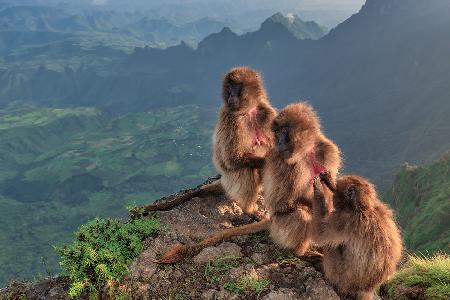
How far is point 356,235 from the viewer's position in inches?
296

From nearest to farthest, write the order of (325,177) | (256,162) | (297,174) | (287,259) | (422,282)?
(325,177) → (297,174) → (287,259) → (422,282) → (256,162)

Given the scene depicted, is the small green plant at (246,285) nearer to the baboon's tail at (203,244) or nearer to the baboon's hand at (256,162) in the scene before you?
the baboon's tail at (203,244)

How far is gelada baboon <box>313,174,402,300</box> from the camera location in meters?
7.46

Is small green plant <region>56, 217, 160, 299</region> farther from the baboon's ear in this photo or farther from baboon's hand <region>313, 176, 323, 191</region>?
the baboon's ear

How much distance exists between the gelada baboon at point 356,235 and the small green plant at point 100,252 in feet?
10.9

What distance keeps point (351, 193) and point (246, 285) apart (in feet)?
7.60

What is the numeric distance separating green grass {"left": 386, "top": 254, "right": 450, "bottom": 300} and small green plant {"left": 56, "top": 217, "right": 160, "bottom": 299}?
16.6 feet

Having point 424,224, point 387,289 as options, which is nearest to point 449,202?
point 424,224

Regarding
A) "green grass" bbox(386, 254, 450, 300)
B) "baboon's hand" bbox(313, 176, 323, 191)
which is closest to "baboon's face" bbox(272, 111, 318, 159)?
"baboon's hand" bbox(313, 176, 323, 191)

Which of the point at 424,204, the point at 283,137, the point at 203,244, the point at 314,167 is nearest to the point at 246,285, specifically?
the point at 203,244

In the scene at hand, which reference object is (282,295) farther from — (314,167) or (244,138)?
(244,138)

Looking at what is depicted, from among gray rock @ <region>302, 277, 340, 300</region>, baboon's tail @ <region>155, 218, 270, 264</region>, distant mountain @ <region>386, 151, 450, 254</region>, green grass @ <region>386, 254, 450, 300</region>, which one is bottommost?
distant mountain @ <region>386, 151, 450, 254</region>

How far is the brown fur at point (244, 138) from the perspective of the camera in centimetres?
1003

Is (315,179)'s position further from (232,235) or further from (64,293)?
(64,293)
